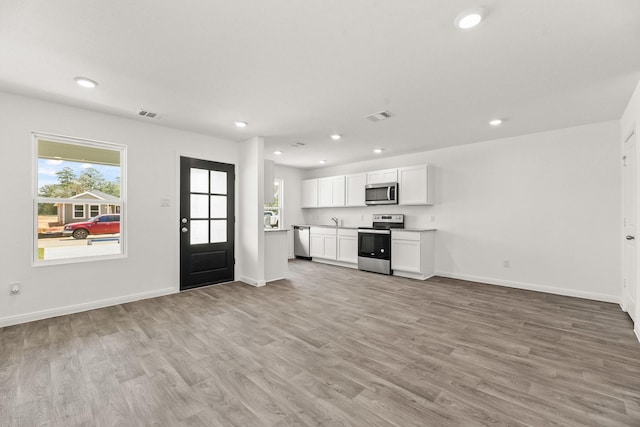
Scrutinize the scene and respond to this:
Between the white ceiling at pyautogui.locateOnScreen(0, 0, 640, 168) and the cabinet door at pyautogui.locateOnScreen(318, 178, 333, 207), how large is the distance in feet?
10.8

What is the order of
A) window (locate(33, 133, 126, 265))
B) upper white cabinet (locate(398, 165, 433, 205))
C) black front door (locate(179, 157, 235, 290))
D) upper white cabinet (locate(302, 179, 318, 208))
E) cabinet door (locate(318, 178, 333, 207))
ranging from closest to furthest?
window (locate(33, 133, 126, 265))
black front door (locate(179, 157, 235, 290))
upper white cabinet (locate(398, 165, 433, 205))
cabinet door (locate(318, 178, 333, 207))
upper white cabinet (locate(302, 179, 318, 208))

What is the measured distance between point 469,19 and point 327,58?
1049 mm

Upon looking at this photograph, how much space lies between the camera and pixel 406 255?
5309 millimetres

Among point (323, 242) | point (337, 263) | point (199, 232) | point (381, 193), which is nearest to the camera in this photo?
point (199, 232)

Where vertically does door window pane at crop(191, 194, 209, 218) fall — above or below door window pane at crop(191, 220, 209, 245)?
above

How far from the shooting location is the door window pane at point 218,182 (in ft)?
15.8

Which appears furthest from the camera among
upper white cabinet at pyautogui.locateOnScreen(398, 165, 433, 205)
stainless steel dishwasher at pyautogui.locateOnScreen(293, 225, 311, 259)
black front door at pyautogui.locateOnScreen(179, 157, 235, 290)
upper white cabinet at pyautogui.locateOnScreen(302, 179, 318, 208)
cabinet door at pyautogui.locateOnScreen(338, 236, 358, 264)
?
upper white cabinet at pyautogui.locateOnScreen(302, 179, 318, 208)

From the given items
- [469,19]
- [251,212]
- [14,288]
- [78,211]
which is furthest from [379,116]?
[14,288]

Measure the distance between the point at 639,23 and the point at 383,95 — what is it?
6.16ft

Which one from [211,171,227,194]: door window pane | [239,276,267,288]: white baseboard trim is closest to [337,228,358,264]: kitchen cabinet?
[239,276,267,288]: white baseboard trim

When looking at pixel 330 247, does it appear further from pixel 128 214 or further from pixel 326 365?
pixel 326 365

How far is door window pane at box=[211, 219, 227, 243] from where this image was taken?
4.79 m

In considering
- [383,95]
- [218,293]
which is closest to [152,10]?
[383,95]

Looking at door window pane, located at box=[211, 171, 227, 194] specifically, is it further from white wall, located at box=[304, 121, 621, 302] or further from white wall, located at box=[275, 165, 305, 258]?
white wall, located at box=[304, 121, 621, 302]
